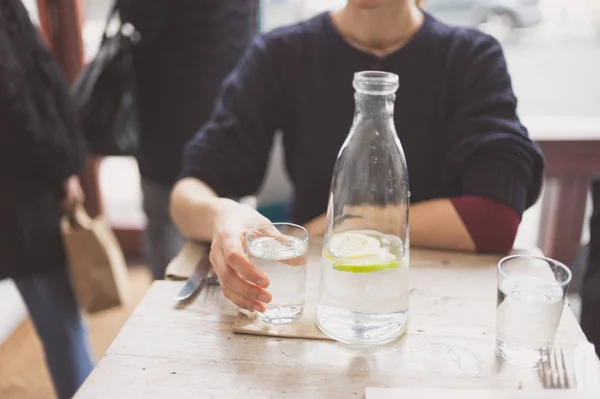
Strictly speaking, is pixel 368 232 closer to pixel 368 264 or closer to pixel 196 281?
pixel 368 264

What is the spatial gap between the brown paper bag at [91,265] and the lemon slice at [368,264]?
2.81 feet

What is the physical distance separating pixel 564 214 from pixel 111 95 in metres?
1.41

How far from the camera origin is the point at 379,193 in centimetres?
86

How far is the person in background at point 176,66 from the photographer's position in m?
1.45

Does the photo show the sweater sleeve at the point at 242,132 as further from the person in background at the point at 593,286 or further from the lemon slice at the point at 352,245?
the person in background at the point at 593,286

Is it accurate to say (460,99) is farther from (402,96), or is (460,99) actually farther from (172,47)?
(172,47)

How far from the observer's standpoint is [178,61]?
4.90ft

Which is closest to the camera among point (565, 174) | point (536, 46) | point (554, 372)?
point (554, 372)

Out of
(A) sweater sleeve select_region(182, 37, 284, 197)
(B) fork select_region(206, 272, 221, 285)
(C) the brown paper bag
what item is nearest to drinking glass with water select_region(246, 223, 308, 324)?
(B) fork select_region(206, 272, 221, 285)

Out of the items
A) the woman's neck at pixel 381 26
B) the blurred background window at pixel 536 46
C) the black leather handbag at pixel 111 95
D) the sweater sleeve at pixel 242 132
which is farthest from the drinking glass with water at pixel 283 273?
the blurred background window at pixel 536 46

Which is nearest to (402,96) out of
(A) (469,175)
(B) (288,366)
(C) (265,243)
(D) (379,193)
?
(A) (469,175)

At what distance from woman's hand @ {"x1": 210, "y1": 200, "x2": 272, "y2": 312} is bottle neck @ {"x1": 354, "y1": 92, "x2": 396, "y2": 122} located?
0.21 meters

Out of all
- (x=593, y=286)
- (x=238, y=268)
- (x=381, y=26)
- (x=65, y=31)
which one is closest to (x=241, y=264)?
(x=238, y=268)

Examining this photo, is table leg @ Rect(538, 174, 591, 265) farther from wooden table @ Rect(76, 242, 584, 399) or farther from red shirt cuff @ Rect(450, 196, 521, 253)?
wooden table @ Rect(76, 242, 584, 399)
